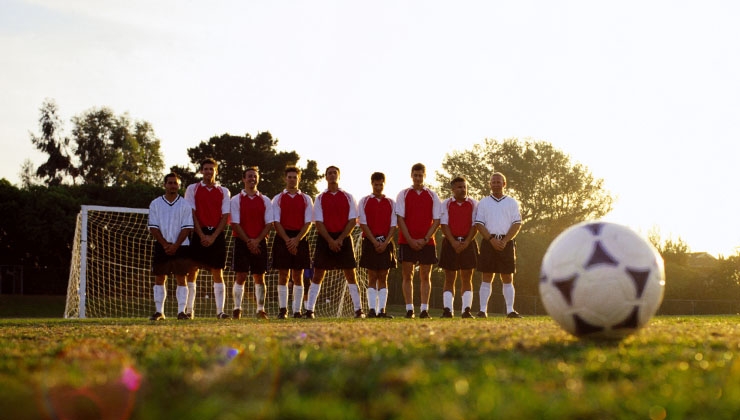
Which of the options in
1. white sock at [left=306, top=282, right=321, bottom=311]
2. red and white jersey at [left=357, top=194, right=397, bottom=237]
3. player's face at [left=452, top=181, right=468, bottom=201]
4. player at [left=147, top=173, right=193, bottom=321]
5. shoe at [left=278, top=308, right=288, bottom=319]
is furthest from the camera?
player's face at [left=452, top=181, right=468, bottom=201]

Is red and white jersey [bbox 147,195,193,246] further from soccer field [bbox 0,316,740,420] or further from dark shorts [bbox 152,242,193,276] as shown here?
soccer field [bbox 0,316,740,420]

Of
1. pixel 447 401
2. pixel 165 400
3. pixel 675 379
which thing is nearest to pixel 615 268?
pixel 675 379

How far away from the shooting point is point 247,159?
2073 inches

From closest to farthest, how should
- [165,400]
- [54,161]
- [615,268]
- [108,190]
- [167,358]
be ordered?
[165,400], [167,358], [615,268], [108,190], [54,161]

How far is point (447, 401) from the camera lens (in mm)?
2912

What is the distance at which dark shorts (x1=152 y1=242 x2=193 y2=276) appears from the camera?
39.7 feet

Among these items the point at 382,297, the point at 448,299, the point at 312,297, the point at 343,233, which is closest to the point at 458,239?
the point at 448,299

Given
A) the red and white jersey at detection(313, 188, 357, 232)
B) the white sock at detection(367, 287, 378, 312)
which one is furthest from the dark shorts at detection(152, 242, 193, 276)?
the white sock at detection(367, 287, 378, 312)

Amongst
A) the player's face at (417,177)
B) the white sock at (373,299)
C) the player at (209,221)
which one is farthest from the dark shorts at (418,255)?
the player at (209,221)

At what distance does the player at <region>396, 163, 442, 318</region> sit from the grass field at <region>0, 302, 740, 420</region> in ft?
22.1

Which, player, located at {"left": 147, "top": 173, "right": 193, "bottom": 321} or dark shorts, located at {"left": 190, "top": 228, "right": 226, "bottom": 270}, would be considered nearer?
player, located at {"left": 147, "top": 173, "right": 193, "bottom": 321}

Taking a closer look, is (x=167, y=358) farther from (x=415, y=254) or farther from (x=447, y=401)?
(x=415, y=254)

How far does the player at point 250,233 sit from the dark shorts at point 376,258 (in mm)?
1698

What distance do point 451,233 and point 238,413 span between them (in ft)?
32.9
